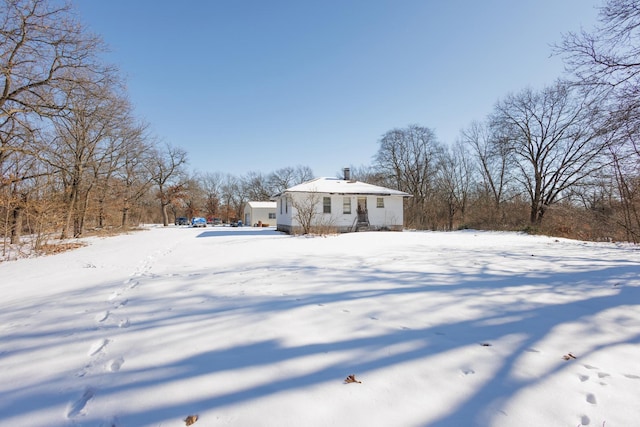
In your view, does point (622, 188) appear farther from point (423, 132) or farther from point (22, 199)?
point (423, 132)

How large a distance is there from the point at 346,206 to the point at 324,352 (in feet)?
56.6

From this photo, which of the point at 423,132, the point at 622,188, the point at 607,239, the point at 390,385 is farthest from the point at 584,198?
the point at 390,385

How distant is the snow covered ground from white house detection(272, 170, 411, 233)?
13.3 metres

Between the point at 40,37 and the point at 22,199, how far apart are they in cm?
560

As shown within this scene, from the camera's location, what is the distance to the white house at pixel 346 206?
18203 millimetres

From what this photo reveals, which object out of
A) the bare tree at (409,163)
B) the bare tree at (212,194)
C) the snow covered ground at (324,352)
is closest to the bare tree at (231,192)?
the bare tree at (212,194)

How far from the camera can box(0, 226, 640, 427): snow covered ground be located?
70.5 inches

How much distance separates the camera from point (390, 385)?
2027 millimetres

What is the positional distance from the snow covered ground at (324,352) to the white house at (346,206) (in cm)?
1327

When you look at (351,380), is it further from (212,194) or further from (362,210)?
(212,194)

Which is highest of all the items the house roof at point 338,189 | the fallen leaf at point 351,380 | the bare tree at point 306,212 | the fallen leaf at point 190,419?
the house roof at point 338,189

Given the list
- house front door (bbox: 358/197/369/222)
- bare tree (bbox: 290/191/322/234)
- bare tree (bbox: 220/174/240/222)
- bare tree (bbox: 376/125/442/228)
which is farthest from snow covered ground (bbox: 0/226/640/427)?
bare tree (bbox: 220/174/240/222)

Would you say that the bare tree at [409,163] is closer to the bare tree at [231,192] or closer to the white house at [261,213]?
the white house at [261,213]

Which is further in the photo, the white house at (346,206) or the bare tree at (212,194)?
the bare tree at (212,194)
